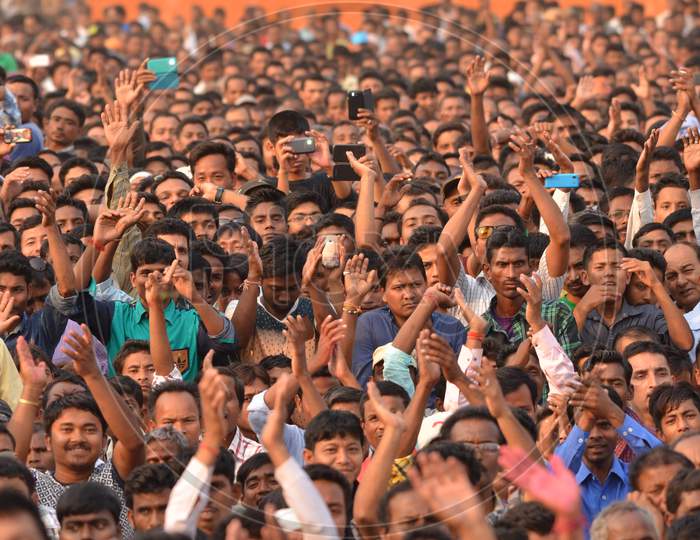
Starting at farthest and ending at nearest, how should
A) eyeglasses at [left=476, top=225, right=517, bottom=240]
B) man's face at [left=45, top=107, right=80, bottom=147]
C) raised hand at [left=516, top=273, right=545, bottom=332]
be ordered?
man's face at [left=45, top=107, right=80, bottom=147] < eyeglasses at [left=476, top=225, right=517, bottom=240] < raised hand at [left=516, top=273, right=545, bottom=332]

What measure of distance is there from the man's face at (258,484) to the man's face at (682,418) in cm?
177

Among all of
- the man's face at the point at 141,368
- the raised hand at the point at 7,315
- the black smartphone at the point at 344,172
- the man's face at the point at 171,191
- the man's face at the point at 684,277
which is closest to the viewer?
the raised hand at the point at 7,315

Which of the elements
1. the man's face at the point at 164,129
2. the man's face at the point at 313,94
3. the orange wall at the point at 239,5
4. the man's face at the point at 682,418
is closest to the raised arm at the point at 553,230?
the man's face at the point at 682,418

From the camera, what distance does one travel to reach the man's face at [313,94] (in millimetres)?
15570

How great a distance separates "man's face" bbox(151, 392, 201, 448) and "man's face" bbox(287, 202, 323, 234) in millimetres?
2498

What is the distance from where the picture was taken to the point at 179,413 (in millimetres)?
6785

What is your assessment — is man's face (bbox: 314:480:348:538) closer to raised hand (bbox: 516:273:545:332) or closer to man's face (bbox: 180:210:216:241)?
raised hand (bbox: 516:273:545:332)

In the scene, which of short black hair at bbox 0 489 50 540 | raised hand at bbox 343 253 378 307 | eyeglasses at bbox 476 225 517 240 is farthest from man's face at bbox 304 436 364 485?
eyeglasses at bbox 476 225 517 240

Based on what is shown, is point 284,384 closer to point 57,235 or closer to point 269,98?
point 57,235

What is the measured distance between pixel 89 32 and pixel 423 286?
15.4 meters

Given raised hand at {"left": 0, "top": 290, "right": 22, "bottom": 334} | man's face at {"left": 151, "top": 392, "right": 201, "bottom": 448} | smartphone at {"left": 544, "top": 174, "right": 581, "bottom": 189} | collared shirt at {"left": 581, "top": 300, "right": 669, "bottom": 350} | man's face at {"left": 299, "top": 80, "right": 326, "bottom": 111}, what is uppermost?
man's face at {"left": 299, "top": 80, "right": 326, "bottom": 111}

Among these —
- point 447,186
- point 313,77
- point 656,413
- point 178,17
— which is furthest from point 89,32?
point 656,413

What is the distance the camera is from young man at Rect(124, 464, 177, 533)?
19.8 ft

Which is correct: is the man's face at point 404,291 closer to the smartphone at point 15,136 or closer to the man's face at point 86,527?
the man's face at point 86,527
